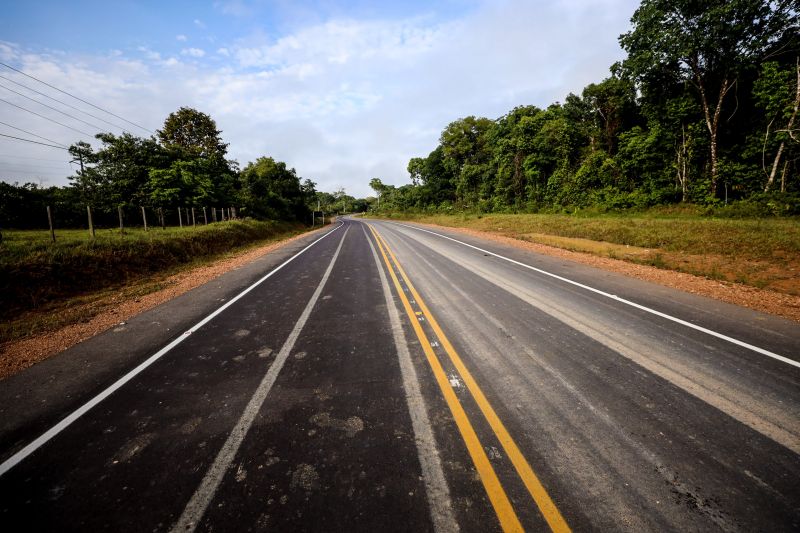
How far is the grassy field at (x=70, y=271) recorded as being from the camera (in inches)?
279

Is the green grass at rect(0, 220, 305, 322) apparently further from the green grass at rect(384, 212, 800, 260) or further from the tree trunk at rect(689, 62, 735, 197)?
the tree trunk at rect(689, 62, 735, 197)

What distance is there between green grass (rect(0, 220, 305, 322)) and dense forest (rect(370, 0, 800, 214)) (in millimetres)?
29824

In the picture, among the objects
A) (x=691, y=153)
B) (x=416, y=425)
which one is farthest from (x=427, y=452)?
(x=691, y=153)

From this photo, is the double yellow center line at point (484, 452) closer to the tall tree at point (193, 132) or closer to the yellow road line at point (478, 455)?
the yellow road line at point (478, 455)

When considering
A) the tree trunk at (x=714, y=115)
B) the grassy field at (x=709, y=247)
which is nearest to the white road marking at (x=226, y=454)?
the grassy field at (x=709, y=247)

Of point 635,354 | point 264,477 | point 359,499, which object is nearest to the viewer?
point 359,499

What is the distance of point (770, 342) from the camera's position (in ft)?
14.7

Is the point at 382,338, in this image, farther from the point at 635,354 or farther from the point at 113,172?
the point at 113,172

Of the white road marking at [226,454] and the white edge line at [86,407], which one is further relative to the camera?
the white edge line at [86,407]

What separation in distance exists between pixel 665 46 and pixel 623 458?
2724 centimetres

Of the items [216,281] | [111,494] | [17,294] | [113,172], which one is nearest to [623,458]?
[111,494]

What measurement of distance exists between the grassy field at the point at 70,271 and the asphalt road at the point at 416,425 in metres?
3.64

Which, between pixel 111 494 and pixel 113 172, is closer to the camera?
pixel 111 494

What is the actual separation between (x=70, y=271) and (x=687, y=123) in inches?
1372
